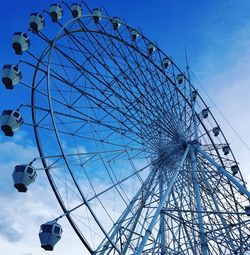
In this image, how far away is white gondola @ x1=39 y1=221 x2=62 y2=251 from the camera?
33.6 feet

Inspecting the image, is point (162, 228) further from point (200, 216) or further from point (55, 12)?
point (55, 12)

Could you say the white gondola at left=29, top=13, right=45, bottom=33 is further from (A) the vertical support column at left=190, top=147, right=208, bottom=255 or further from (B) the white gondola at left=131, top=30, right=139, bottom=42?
(A) the vertical support column at left=190, top=147, right=208, bottom=255

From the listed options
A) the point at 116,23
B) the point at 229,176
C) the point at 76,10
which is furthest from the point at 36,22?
the point at 229,176

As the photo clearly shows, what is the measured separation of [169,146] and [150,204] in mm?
2907

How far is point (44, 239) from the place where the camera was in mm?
10250

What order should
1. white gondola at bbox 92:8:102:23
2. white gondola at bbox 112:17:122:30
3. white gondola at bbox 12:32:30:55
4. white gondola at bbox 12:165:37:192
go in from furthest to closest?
1. white gondola at bbox 112:17:122:30
2. white gondola at bbox 92:8:102:23
3. white gondola at bbox 12:32:30:55
4. white gondola at bbox 12:165:37:192

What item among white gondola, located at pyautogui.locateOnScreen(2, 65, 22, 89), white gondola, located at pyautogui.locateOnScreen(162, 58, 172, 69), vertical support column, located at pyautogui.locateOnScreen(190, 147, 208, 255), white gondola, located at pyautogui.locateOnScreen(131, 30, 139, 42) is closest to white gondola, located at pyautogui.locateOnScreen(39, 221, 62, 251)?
vertical support column, located at pyautogui.locateOnScreen(190, 147, 208, 255)

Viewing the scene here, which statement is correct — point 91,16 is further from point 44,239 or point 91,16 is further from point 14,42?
point 44,239

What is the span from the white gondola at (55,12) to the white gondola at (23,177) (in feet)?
21.5

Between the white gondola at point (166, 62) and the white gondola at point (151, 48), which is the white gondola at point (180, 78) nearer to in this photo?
the white gondola at point (166, 62)

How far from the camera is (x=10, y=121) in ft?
40.0

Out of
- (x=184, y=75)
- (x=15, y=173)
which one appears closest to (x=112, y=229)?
(x=15, y=173)

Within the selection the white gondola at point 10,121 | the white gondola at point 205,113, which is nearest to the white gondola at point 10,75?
the white gondola at point 10,121

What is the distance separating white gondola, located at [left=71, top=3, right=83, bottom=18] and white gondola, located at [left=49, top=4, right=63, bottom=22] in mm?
603
